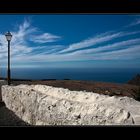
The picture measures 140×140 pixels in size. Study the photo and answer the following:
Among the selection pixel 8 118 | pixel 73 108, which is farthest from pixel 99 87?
pixel 73 108

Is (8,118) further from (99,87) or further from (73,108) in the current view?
(73,108)

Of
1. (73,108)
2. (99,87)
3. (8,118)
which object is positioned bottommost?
(8,118)

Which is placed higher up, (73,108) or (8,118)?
(73,108)

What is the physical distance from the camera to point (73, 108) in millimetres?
4406

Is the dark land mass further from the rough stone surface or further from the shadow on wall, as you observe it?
the rough stone surface

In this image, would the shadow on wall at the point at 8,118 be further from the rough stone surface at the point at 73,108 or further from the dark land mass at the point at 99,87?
the dark land mass at the point at 99,87

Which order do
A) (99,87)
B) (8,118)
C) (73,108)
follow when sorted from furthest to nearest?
(99,87) → (8,118) → (73,108)

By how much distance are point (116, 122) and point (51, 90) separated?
3.94m

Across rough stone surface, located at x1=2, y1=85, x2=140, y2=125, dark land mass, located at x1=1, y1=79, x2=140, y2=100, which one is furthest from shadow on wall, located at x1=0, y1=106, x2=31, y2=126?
dark land mass, located at x1=1, y1=79, x2=140, y2=100

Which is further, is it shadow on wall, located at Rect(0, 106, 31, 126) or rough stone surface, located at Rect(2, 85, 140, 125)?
shadow on wall, located at Rect(0, 106, 31, 126)

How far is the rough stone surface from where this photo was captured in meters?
3.46

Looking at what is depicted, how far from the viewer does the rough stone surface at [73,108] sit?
3.46m
